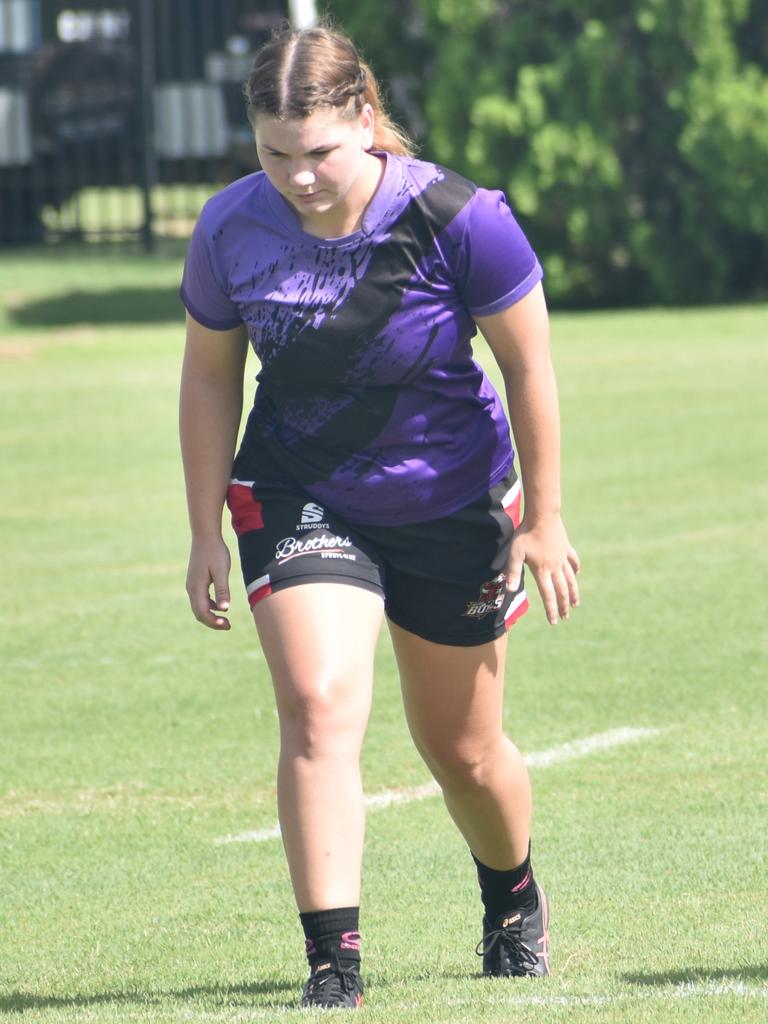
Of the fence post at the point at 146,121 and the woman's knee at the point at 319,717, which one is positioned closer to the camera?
the woman's knee at the point at 319,717

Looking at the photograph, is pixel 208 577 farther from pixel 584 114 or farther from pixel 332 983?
pixel 584 114

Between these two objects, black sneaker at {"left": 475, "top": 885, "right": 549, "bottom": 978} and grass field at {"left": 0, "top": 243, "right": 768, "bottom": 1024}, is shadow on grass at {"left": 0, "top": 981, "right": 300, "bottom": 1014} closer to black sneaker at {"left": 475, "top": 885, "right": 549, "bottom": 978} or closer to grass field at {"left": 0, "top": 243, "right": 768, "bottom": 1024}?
grass field at {"left": 0, "top": 243, "right": 768, "bottom": 1024}

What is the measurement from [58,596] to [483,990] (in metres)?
6.07

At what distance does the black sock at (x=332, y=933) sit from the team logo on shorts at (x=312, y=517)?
2.71ft

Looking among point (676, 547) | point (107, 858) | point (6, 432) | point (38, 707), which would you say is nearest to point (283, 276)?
point (107, 858)

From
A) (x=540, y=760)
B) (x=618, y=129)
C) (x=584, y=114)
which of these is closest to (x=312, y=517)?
(x=540, y=760)

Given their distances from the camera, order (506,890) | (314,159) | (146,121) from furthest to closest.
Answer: (146,121) → (506,890) → (314,159)

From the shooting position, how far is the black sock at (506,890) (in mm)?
4586

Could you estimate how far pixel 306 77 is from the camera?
13.2 feet

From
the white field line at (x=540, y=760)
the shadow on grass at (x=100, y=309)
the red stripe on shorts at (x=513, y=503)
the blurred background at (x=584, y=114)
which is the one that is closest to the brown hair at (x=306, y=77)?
the red stripe on shorts at (x=513, y=503)

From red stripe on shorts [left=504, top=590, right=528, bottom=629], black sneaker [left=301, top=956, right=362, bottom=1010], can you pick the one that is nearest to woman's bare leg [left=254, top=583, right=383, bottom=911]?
black sneaker [left=301, top=956, right=362, bottom=1010]

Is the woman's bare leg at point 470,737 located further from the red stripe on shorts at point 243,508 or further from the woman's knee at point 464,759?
the red stripe on shorts at point 243,508

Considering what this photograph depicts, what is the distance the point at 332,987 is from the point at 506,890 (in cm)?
76

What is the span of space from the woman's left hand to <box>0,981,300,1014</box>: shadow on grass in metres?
1.03
